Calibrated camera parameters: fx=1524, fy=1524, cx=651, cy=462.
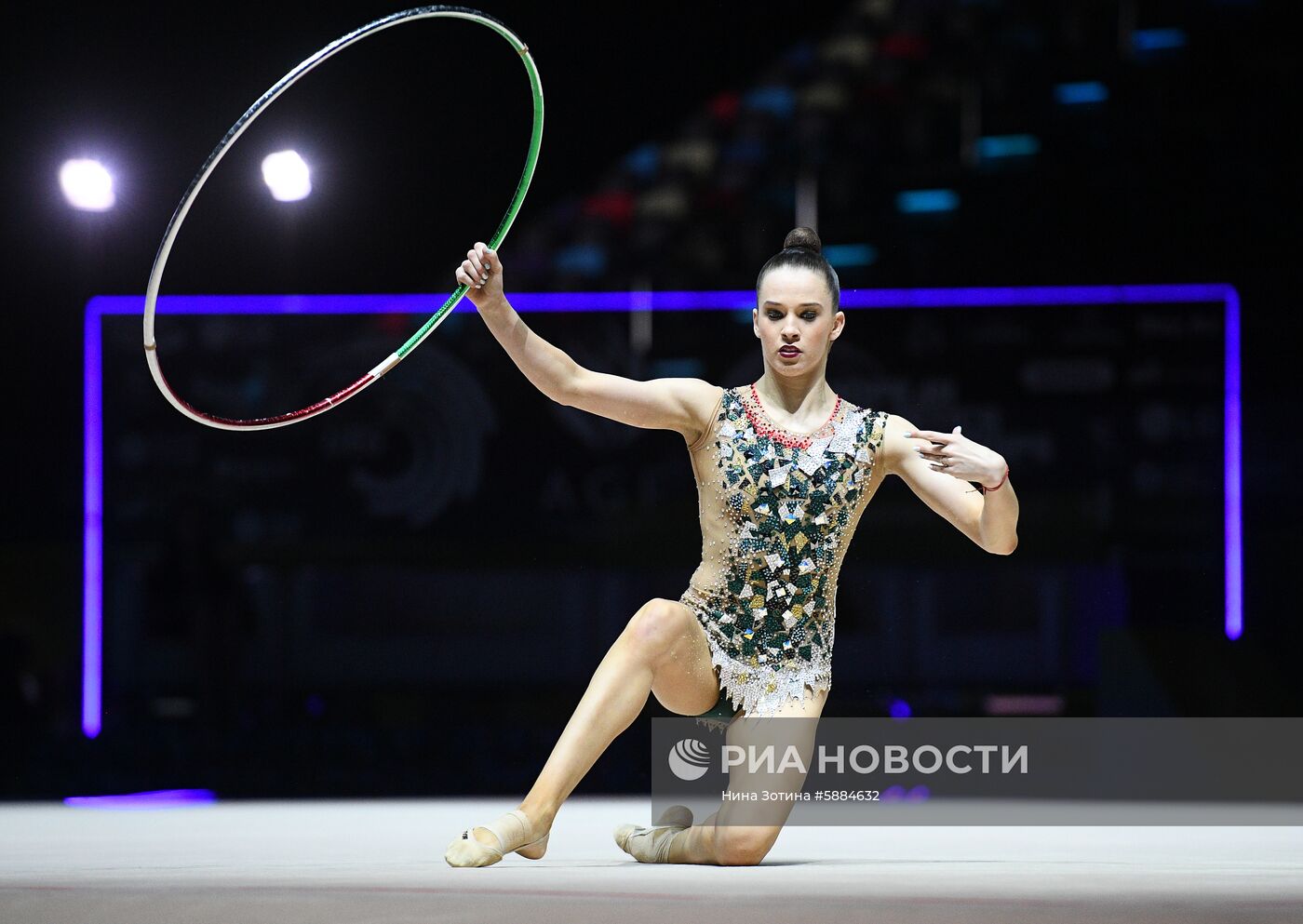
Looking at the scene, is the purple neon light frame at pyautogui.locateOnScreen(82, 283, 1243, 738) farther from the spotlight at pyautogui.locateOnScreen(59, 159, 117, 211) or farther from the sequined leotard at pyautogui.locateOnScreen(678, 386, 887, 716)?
the sequined leotard at pyautogui.locateOnScreen(678, 386, 887, 716)

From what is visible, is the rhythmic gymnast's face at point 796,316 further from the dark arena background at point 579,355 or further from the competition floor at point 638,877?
the dark arena background at point 579,355

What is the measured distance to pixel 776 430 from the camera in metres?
2.89

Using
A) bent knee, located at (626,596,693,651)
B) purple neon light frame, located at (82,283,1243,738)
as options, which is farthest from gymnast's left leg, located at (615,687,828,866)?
purple neon light frame, located at (82,283,1243,738)

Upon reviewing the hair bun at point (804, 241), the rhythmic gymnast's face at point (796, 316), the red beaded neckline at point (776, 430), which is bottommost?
the red beaded neckline at point (776, 430)

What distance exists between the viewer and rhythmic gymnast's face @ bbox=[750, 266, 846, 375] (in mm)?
2852

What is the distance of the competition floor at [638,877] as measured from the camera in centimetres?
212

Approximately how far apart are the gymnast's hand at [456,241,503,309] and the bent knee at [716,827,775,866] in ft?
3.41

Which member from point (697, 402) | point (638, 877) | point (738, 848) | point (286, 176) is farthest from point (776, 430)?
point (286, 176)

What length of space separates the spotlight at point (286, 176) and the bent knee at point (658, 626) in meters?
2.74

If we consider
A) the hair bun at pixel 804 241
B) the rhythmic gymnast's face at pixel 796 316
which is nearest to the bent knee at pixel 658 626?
the rhythmic gymnast's face at pixel 796 316

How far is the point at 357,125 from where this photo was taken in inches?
194

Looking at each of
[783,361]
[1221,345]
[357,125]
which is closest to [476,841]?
[783,361]

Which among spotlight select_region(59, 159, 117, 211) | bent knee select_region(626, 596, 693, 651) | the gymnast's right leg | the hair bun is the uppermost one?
spotlight select_region(59, 159, 117, 211)

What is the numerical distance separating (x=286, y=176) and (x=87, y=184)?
664 millimetres
